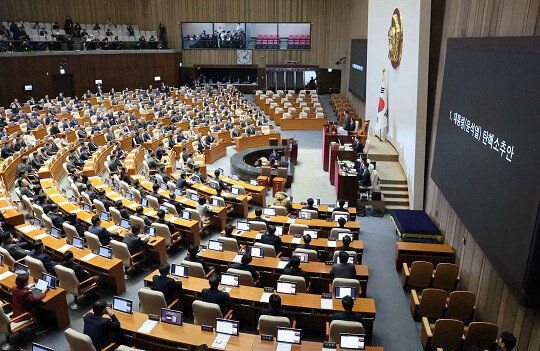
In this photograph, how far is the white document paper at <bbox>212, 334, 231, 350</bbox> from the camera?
19.7 feet

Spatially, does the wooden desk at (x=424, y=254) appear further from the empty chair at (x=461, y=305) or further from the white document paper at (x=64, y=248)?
the white document paper at (x=64, y=248)

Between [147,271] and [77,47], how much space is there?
79.9ft

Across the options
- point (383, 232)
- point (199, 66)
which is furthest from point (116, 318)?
point (199, 66)

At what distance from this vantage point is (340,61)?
3462 cm

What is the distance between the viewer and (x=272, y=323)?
6.33 m

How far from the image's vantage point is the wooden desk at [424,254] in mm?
9500

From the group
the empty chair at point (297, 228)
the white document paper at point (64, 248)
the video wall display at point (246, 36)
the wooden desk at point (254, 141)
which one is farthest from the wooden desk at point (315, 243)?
the video wall display at point (246, 36)

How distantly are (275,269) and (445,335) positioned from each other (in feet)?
10.5

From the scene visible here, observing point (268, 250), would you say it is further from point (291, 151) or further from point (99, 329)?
point (291, 151)

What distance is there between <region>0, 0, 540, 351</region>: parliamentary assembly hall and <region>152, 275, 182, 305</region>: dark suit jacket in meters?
0.03

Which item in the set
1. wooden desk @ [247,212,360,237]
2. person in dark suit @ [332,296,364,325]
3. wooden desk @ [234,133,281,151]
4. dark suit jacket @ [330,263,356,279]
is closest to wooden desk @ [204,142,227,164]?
wooden desk @ [234,133,281,151]

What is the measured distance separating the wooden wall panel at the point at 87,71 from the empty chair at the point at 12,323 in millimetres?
22750

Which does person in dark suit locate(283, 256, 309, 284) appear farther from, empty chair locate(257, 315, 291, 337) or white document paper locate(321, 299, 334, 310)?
empty chair locate(257, 315, 291, 337)

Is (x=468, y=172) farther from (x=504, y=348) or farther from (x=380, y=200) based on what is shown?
(x=380, y=200)
